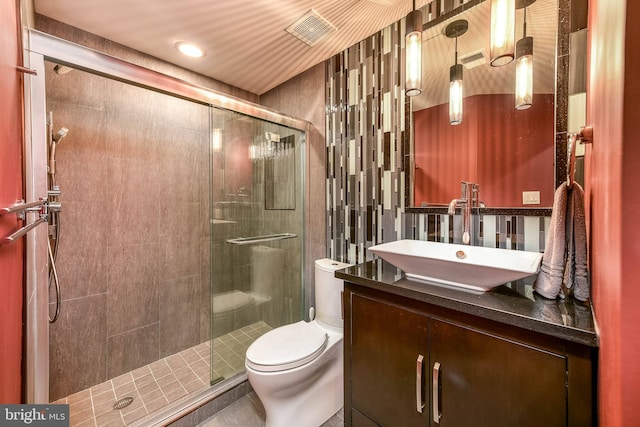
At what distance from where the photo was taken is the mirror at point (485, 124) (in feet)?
3.88

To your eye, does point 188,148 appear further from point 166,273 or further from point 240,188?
point 166,273

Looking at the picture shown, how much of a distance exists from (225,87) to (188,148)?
70 cm

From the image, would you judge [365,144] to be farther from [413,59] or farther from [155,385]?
[155,385]

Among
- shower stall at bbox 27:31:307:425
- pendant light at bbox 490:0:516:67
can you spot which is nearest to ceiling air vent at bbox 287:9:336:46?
shower stall at bbox 27:31:307:425

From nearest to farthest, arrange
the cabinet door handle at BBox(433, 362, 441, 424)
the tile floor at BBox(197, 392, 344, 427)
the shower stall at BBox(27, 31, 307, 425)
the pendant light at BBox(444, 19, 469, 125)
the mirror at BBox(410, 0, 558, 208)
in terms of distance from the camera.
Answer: the cabinet door handle at BBox(433, 362, 441, 424) → the mirror at BBox(410, 0, 558, 208) → the pendant light at BBox(444, 19, 469, 125) → the tile floor at BBox(197, 392, 344, 427) → the shower stall at BBox(27, 31, 307, 425)

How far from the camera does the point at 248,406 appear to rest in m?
1.70

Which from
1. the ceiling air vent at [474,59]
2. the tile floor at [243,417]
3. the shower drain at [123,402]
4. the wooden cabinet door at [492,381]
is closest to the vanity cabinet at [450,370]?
the wooden cabinet door at [492,381]

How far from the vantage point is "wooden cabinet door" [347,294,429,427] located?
1.03 meters

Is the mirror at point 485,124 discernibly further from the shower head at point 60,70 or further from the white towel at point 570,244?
the shower head at point 60,70

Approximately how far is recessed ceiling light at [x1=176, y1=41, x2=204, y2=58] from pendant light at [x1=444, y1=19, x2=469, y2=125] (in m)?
1.68

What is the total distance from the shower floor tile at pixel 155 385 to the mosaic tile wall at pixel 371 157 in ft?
3.20

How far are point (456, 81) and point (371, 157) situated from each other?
65 cm

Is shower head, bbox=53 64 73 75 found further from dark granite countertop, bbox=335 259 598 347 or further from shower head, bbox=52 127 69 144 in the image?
dark granite countertop, bbox=335 259 598 347

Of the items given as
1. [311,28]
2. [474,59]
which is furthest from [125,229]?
[474,59]
